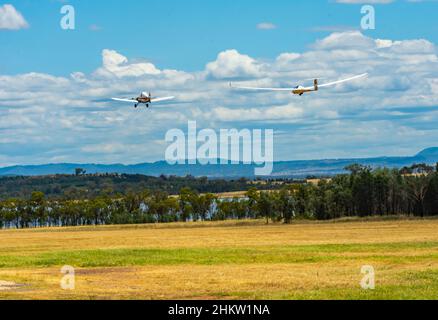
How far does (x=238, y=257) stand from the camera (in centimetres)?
5919

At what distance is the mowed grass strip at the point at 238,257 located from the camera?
54.9 meters

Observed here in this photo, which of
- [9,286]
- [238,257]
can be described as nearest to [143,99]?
[238,257]

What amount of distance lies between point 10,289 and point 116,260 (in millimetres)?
19157

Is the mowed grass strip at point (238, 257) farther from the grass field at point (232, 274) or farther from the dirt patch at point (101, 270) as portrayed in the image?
the dirt patch at point (101, 270)

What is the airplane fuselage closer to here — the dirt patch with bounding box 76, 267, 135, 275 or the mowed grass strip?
the mowed grass strip

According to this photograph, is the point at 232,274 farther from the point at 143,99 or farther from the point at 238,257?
the point at 143,99

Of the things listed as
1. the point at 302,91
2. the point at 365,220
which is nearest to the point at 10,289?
the point at 302,91

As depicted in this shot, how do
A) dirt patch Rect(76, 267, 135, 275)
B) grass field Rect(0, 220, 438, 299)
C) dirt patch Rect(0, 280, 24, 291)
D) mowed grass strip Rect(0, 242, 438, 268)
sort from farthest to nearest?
mowed grass strip Rect(0, 242, 438, 268)
dirt patch Rect(76, 267, 135, 275)
dirt patch Rect(0, 280, 24, 291)
grass field Rect(0, 220, 438, 299)

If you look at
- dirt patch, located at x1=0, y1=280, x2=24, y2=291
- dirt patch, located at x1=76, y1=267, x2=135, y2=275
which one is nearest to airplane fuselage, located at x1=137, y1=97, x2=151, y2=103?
dirt patch, located at x1=76, y1=267, x2=135, y2=275

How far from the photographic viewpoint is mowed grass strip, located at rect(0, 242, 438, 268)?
5491cm

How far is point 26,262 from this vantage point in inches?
2240

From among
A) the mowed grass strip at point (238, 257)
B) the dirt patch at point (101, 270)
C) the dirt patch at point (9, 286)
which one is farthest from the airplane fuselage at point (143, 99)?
the dirt patch at point (9, 286)

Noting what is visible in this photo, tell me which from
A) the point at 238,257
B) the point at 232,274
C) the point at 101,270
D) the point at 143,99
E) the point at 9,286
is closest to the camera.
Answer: the point at 9,286
